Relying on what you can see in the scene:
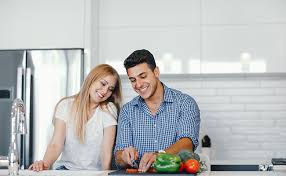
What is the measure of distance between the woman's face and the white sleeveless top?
0.08 meters

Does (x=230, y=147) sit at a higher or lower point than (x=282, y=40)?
lower

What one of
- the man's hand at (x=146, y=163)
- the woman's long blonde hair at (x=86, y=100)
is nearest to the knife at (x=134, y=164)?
the man's hand at (x=146, y=163)

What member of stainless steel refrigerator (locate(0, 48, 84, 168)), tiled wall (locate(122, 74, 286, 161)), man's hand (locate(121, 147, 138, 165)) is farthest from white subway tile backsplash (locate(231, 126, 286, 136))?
man's hand (locate(121, 147, 138, 165))

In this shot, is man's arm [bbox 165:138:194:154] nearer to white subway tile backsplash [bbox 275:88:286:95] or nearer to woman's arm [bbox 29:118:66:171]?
woman's arm [bbox 29:118:66:171]

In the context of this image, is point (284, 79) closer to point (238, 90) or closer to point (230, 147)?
point (238, 90)

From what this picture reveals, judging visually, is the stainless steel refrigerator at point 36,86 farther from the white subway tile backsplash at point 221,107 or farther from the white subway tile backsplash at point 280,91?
the white subway tile backsplash at point 280,91

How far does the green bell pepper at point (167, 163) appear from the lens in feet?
7.50

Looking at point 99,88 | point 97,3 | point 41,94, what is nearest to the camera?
point 99,88

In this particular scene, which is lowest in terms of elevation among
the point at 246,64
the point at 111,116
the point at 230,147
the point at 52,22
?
the point at 230,147

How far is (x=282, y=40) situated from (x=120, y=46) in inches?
51.6

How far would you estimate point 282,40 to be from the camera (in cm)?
428

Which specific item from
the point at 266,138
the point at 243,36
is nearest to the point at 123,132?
the point at 243,36

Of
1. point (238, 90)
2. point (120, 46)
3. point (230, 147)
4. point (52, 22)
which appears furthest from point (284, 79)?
point (52, 22)

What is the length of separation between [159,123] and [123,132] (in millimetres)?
218
